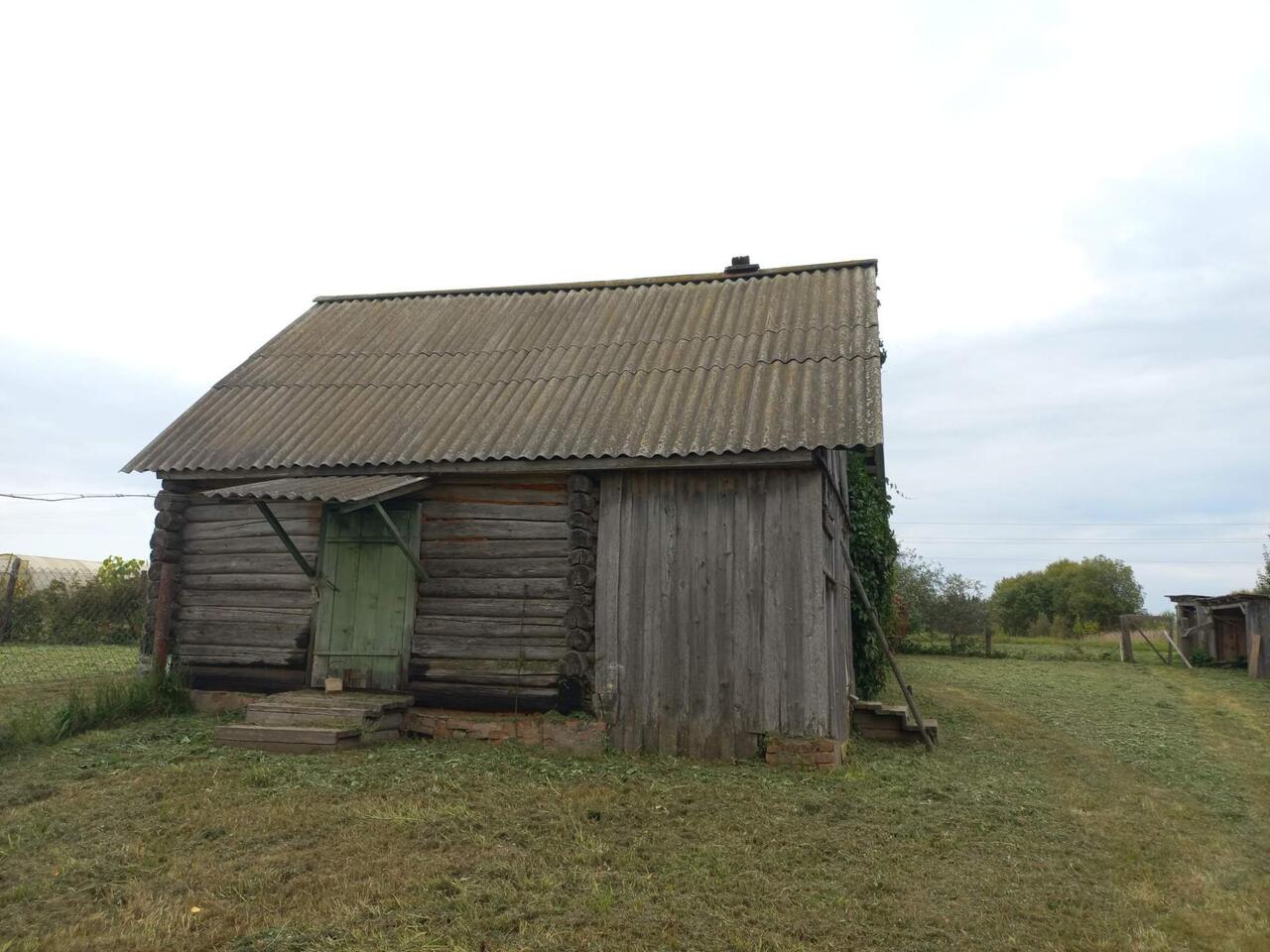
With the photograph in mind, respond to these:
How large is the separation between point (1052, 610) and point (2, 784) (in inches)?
2714

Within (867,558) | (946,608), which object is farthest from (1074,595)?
(867,558)

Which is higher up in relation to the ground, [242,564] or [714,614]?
[242,564]

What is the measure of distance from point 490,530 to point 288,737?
2.88 metres

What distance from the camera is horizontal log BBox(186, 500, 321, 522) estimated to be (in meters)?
10.5

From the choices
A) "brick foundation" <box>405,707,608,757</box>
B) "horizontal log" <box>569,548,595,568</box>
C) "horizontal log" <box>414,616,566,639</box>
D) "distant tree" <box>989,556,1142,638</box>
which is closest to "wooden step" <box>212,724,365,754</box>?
"brick foundation" <box>405,707,608,757</box>

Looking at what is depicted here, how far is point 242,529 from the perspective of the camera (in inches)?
425

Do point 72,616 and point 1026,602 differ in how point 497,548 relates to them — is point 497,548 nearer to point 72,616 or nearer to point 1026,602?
point 72,616

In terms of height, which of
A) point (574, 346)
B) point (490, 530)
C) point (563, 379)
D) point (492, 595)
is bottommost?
point (492, 595)

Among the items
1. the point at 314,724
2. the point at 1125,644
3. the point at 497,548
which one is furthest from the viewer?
the point at 1125,644

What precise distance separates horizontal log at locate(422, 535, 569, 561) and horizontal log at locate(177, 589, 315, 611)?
1.66 m

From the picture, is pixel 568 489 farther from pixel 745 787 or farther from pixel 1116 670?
pixel 1116 670

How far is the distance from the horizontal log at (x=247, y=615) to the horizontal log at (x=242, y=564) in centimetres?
42

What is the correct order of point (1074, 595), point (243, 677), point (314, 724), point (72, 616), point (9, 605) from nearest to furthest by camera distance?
1. point (314, 724)
2. point (243, 677)
3. point (9, 605)
4. point (72, 616)
5. point (1074, 595)

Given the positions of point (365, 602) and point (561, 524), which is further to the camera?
point (365, 602)
